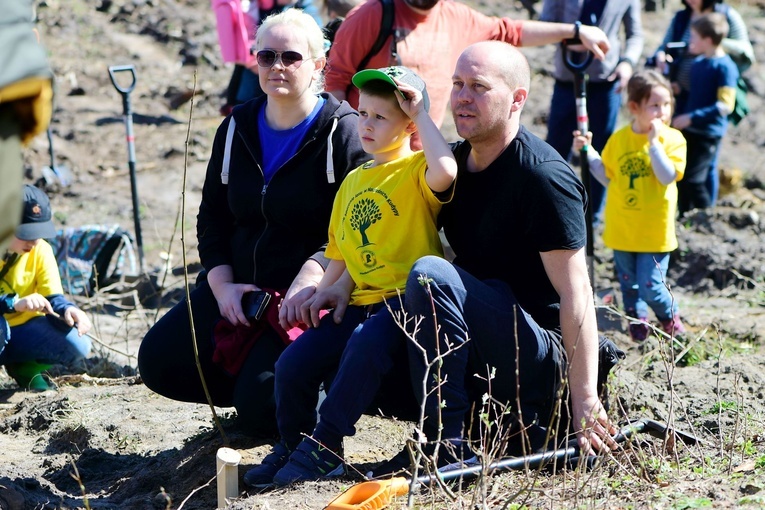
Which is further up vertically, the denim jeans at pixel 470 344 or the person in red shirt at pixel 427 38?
the person in red shirt at pixel 427 38

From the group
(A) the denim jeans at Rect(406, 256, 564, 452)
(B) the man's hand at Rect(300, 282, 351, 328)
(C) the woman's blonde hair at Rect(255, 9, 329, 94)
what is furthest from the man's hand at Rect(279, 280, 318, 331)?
(C) the woman's blonde hair at Rect(255, 9, 329, 94)

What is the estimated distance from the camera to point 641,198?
623 cm

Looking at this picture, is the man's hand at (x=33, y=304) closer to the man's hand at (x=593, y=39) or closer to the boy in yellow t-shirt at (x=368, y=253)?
the boy in yellow t-shirt at (x=368, y=253)

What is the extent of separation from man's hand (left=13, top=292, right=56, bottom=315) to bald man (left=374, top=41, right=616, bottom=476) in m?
2.32

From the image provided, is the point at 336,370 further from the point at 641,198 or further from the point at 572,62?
the point at 572,62

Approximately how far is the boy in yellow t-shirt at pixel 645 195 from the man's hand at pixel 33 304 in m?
2.98

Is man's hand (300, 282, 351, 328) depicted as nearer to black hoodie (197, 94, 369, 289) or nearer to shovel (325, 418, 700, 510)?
black hoodie (197, 94, 369, 289)

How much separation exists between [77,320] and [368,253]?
6.97 feet

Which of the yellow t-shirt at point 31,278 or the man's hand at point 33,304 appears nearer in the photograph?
the man's hand at point 33,304

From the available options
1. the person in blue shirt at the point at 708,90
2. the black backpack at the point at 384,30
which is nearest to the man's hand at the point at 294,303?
the black backpack at the point at 384,30

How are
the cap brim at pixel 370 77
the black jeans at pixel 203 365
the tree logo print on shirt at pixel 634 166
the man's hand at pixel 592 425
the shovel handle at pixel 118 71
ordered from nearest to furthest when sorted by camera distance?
1. the man's hand at pixel 592 425
2. the cap brim at pixel 370 77
3. the black jeans at pixel 203 365
4. the tree logo print on shirt at pixel 634 166
5. the shovel handle at pixel 118 71

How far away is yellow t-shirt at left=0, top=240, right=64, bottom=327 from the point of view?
18.2 ft

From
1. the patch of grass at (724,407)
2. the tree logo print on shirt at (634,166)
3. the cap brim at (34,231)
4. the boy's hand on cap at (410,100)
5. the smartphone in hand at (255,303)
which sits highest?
the boy's hand on cap at (410,100)

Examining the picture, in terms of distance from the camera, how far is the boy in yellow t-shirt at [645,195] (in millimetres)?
6105
